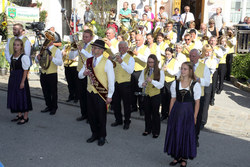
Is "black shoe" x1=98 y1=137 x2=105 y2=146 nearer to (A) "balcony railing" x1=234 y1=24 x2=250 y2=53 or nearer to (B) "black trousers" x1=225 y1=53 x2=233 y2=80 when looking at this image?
(B) "black trousers" x1=225 y1=53 x2=233 y2=80

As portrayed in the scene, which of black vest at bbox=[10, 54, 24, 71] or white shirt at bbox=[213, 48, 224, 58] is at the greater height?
white shirt at bbox=[213, 48, 224, 58]

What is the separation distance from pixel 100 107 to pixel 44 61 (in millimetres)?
2347

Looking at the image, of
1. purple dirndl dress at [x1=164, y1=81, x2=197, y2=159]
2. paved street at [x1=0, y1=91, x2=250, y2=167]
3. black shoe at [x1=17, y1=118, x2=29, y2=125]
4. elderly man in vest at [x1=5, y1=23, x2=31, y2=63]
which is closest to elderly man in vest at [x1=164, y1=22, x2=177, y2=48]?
paved street at [x1=0, y1=91, x2=250, y2=167]

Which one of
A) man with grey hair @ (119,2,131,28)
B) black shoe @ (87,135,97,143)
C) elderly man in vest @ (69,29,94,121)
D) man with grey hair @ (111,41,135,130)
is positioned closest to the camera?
black shoe @ (87,135,97,143)

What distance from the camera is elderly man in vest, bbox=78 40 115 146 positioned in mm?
5578

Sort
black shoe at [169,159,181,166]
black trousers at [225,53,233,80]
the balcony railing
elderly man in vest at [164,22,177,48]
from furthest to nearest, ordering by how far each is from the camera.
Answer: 1. the balcony railing
2. black trousers at [225,53,233,80]
3. elderly man in vest at [164,22,177,48]
4. black shoe at [169,159,181,166]

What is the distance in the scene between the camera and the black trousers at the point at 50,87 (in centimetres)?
760

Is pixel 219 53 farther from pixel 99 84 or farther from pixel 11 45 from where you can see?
pixel 11 45

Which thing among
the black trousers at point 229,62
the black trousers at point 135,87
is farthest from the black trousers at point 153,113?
the black trousers at point 229,62

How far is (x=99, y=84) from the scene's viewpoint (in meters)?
5.64

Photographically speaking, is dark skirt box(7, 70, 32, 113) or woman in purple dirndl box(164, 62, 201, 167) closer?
woman in purple dirndl box(164, 62, 201, 167)

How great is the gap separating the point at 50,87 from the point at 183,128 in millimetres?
3869

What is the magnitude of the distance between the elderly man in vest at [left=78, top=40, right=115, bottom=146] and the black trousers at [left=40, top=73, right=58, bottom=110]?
202cm

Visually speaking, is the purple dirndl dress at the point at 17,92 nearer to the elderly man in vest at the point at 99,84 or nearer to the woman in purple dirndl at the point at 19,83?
the woman in purple dirndl at the point at 19,83
